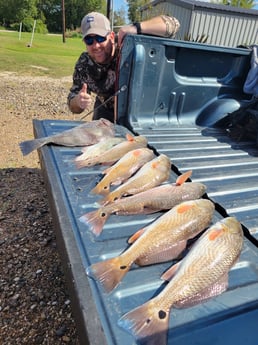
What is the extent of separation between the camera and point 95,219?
213cm

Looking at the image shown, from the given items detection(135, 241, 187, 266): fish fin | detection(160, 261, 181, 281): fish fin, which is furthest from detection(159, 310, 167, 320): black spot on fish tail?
detection(135, 241, 187, 266): fish fin

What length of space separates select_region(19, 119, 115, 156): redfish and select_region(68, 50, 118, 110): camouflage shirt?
3.27ft

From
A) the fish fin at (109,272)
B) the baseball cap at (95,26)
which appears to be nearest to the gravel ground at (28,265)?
the fish fin at (109,272)

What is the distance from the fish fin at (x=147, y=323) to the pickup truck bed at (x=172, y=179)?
0.04 m

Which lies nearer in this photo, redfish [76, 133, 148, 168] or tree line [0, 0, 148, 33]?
redfish [76, 133, 148, 168]

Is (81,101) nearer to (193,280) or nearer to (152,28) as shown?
(152,28)

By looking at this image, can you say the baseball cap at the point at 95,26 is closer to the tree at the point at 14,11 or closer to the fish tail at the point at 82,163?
the fish tail at the point at 82,163

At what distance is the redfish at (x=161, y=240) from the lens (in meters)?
1.72

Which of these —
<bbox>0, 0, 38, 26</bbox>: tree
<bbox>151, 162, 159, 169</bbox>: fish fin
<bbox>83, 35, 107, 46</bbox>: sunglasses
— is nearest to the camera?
<bbox>151, 162, 159, 169</bbox>: fish fin

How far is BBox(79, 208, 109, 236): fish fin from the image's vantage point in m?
2.06

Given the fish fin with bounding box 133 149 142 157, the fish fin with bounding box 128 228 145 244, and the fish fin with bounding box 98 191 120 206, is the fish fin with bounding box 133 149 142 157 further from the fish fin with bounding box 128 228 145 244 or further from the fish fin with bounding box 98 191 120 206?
the fish fin with bounding box 128 228 145 244

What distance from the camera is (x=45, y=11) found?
77.6m

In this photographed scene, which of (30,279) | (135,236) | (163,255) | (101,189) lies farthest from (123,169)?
(30,279)

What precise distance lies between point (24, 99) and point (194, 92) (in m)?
7.08
